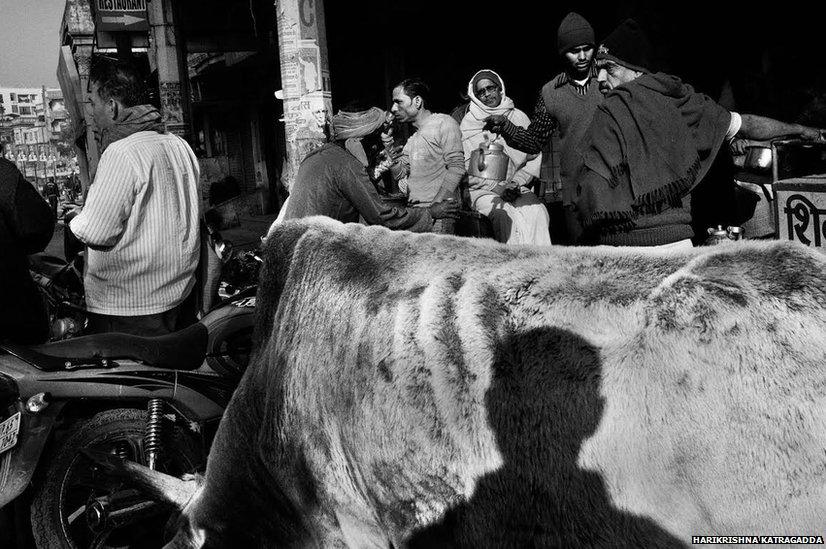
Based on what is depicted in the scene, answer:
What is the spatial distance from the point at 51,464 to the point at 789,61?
23.3 feet

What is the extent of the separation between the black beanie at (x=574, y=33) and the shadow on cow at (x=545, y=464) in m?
2.42

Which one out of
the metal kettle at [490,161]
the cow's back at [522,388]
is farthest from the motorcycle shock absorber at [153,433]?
the metal kettle at [490,161]

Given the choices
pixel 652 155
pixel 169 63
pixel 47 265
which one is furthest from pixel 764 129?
pixel 169 63

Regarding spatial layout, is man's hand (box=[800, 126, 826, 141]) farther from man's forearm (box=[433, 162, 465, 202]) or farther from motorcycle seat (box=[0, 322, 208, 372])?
man's forearm (box=[433, 162, 465, 202])

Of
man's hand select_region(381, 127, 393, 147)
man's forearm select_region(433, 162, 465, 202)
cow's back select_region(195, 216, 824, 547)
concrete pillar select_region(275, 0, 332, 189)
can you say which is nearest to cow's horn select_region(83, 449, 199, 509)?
cow's back select_region(195, 216, 824, 547)

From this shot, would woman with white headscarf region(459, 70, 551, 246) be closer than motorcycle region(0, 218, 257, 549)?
No

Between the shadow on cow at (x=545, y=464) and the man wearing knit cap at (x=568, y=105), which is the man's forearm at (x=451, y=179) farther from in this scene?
the shadow on cow at (x=545, y=464)

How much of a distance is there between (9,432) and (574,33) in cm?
304

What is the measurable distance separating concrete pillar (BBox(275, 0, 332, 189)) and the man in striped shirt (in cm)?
138

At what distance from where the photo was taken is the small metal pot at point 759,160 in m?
3.57

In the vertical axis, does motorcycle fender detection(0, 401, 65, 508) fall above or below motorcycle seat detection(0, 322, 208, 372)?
below

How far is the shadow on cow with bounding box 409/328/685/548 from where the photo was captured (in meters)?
1.78

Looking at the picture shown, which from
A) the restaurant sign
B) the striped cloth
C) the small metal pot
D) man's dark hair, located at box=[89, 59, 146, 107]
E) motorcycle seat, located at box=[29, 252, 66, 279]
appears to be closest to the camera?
the small metal pot

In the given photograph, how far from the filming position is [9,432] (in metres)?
3.20
